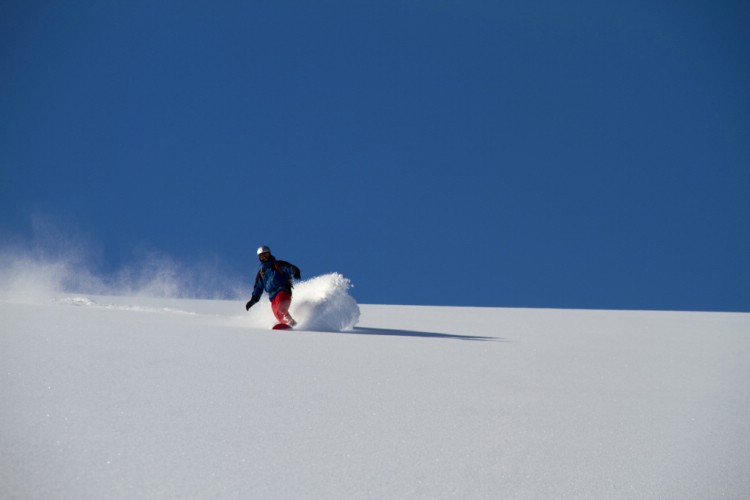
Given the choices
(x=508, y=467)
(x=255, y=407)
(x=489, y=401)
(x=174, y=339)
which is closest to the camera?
(x=508, y=467)

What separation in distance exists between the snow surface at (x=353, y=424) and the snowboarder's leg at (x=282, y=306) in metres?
4.61

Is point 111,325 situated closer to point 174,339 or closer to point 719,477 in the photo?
point 174,339

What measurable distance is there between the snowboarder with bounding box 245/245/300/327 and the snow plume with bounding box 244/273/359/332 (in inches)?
14.9

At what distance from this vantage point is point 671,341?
12.6m

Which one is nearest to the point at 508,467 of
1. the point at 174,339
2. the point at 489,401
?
the point at 489,401

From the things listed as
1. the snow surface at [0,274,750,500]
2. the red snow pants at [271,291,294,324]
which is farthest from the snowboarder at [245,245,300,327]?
the snow surface at [0,274,750,500]

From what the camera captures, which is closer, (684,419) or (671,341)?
(684,419)

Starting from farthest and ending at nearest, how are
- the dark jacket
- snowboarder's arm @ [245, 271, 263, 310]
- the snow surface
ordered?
snowboarder's arm @ [245, 271, 263, 310] → the dark jacket → the snow surface

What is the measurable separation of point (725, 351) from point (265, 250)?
27.3 feet

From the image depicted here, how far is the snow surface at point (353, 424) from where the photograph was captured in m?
3.08

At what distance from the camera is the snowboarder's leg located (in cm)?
1298

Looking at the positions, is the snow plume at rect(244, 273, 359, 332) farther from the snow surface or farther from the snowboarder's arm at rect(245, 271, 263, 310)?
the snow surface

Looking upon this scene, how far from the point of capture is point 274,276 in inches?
517

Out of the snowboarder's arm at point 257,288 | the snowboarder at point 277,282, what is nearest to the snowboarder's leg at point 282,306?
the snowboarder at point 277,282
